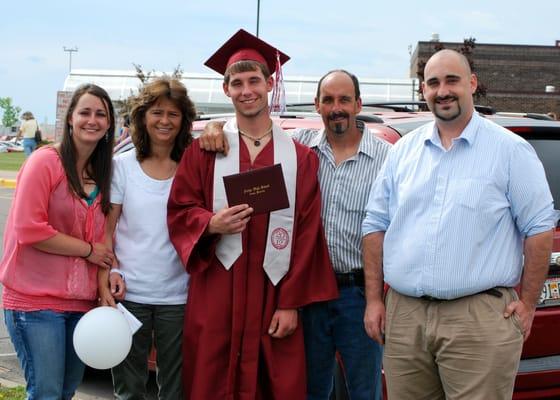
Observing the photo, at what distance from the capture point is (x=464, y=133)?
339cm

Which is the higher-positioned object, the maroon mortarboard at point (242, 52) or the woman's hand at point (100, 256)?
the maroon mortarboard at point (242, 52)

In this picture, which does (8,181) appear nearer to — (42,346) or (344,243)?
(42,346)

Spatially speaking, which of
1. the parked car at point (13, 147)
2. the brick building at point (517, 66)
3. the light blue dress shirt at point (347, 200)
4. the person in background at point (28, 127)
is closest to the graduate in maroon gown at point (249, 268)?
the light blue dress shirt at point (347, 200)

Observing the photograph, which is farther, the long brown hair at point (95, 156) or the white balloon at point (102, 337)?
the long brown hair at point (95, 156)

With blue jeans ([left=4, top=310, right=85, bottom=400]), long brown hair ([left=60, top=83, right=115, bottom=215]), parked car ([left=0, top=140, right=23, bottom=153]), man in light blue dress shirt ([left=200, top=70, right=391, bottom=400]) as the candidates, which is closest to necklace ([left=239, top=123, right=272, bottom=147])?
man in light blue dress shirt ([left=200, top=70, right=391, bottom=400])

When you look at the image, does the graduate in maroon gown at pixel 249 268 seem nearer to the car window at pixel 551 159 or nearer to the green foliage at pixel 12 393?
the car window at pixel 551 159

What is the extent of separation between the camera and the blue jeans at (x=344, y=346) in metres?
3.89

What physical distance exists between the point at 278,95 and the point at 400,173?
4.44 ft

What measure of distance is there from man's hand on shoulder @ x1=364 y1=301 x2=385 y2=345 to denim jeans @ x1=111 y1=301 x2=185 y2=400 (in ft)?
3.08

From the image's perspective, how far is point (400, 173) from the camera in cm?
354

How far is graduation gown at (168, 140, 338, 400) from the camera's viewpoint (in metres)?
3.73

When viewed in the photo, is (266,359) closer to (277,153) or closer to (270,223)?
(270,223)

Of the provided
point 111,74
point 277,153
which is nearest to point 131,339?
point 277,153

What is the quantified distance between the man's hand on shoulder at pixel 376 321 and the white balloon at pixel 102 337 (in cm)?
110
